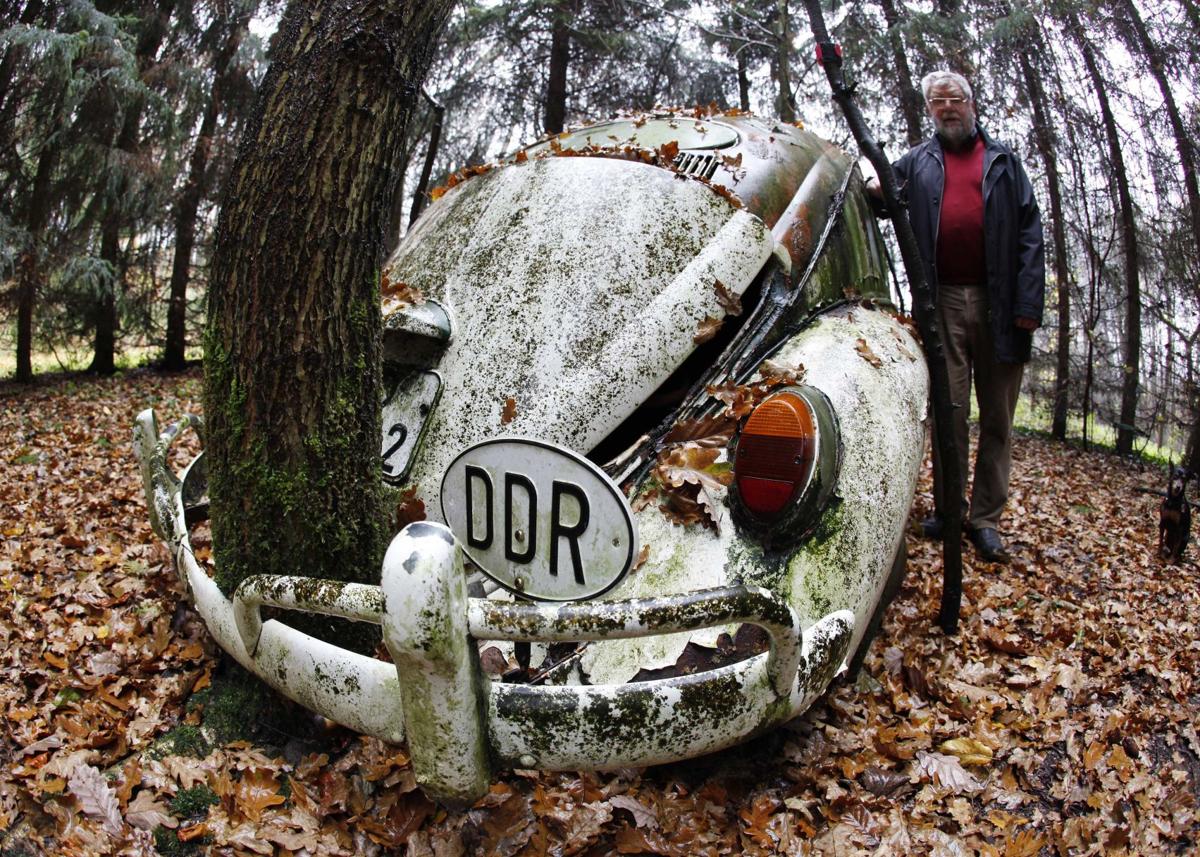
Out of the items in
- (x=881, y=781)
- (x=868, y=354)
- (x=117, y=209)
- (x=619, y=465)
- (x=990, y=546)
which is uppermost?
(x=117, y=209)

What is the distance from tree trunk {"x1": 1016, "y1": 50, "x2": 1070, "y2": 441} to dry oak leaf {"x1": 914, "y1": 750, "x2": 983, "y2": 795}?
11777mm

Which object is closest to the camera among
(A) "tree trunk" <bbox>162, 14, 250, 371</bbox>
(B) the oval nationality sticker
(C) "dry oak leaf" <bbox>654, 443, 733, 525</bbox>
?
(B) the oval nationality sticker

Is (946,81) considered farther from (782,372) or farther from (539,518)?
(539,518)

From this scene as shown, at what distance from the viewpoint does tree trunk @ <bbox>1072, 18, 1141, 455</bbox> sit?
37.8ft

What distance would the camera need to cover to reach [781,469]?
7.53 feet

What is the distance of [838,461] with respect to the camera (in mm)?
2436

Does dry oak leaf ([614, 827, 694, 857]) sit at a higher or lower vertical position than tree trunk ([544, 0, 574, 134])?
lower

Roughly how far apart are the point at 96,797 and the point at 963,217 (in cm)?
444

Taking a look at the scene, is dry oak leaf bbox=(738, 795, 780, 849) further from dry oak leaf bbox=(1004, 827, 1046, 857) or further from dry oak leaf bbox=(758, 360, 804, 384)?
dry oak leaf bbox=(758, 360, 804, 384)

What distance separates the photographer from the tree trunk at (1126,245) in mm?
11531

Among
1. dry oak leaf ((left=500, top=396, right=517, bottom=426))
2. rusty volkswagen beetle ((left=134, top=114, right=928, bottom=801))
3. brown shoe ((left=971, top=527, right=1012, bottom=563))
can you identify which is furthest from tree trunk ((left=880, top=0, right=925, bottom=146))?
dry oak leaf ((left=500, top=396, right=517, bottom=426))

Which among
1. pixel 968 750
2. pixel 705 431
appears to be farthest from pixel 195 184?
pixel 968 750

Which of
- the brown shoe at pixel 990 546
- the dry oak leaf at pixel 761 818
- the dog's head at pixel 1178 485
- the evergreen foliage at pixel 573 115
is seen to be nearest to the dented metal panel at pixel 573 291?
the dry oak leaf at pixel 761 818

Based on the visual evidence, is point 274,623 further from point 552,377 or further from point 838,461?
point 838,461
